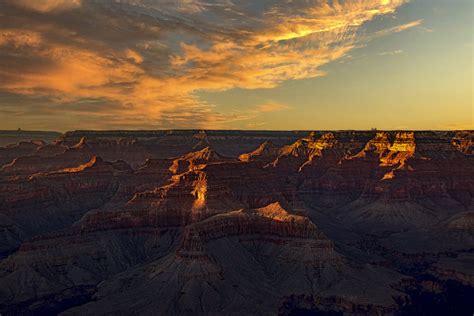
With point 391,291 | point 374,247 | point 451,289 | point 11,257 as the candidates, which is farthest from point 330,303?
point 11,257

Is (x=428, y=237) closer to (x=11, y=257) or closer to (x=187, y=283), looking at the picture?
(x=187, y=283)

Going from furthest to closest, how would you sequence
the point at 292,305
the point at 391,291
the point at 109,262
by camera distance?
the point at 109,262 < the point at 391,291 < the point at 292,305

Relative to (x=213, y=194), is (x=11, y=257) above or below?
below

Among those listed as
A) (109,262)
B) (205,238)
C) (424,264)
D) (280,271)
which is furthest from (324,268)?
(109,262)

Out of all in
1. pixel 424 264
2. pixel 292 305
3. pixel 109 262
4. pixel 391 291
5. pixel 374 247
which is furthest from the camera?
pixel 374 247

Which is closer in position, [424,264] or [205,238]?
[205,238]

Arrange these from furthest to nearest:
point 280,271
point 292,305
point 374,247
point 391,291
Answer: point 374,247
point 280,271
point 391,291
point 292,305

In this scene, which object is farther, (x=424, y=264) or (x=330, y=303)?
(x=424, y=264)

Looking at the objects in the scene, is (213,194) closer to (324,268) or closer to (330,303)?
(324,268)

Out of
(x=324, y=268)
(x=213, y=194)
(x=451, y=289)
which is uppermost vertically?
(x=213, y=194)
